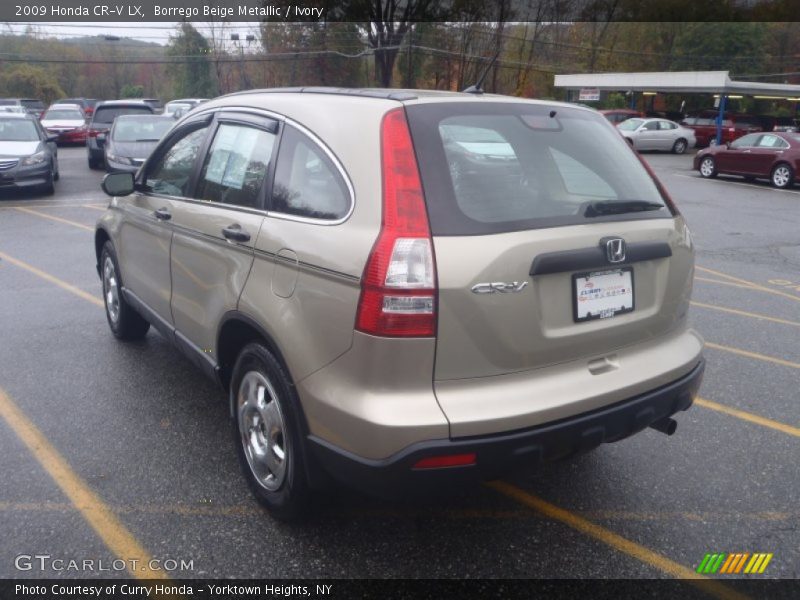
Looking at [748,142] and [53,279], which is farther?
[748,142]

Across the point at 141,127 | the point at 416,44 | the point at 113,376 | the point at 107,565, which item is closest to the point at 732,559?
the point at 107,565

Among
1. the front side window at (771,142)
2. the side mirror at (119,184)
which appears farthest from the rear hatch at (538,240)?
the front side window at (771,142)

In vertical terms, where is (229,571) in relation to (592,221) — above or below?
below

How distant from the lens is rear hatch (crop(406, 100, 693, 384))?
2475mm

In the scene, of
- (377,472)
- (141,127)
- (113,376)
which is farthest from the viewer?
(141,127)

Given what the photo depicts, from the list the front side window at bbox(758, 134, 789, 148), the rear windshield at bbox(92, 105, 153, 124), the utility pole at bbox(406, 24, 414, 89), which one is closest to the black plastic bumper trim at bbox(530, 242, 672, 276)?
the front side window at bbox(758, 134, 789, 148)

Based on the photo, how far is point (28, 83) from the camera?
63094 mm

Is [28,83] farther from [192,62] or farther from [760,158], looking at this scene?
[760,158]

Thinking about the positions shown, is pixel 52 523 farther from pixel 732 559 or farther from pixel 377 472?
pixel 732 559

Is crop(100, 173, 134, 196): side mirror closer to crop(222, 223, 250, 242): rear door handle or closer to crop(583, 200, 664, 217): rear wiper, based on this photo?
crop(222, 223, 250, 242): rear door handle

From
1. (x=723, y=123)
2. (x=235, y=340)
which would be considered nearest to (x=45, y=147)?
(x=235, y=340)

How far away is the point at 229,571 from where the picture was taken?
2.80 meters

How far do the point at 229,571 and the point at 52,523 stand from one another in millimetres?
920

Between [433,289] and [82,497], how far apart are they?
82.5 inches
